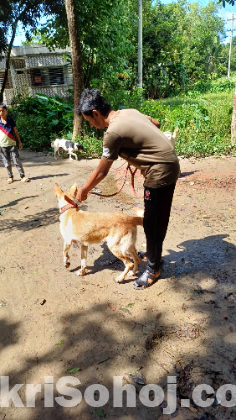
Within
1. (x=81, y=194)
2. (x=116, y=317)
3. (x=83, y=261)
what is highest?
(x=81, y=194)

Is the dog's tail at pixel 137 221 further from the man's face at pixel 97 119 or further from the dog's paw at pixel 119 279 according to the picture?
the man's face at pixel 97 119

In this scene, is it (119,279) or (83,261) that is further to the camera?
(83,261)

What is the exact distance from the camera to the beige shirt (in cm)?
266

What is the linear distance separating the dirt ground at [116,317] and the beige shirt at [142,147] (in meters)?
1.41

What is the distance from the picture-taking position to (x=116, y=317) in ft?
9.80

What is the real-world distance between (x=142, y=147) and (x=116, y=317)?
1795mm

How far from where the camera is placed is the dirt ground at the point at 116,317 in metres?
2.28

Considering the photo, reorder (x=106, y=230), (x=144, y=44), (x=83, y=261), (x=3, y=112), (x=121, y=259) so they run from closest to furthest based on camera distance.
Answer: (x=106, y=230), (x=121, y=259), (x=83, y=261), (x=3, y=112), (x=144, y=44)

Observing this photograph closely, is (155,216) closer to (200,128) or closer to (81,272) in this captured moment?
(81,272)

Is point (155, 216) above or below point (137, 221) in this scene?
above

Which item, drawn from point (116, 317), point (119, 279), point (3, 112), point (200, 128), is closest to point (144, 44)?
point (200, 128)

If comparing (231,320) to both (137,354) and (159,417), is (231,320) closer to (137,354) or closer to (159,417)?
(137,354)

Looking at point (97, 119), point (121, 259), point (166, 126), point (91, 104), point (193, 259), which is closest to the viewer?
point (91, 104)

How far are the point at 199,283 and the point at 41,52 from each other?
25.2 metres
